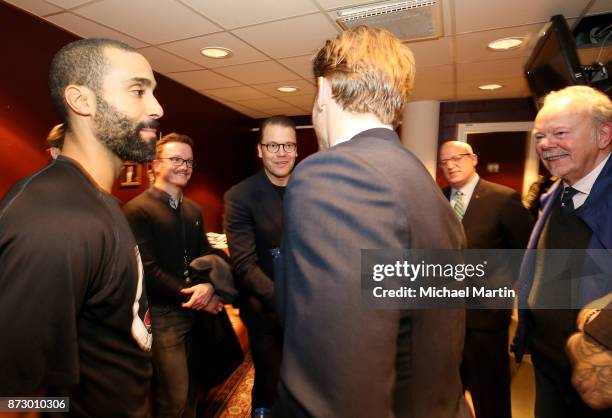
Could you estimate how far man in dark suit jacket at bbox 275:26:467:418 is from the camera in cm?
59

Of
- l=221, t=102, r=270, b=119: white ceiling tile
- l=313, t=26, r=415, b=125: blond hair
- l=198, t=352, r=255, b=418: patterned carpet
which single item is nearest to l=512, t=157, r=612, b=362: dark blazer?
l=313, t=26, r=415, b=125: blond hair

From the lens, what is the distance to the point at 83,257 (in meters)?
0.82

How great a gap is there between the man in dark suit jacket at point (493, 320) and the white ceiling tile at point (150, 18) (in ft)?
8.09

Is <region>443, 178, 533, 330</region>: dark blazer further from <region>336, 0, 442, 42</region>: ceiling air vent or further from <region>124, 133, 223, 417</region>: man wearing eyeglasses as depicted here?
<region>124, 133, 223, 417</region>: man wearing eyeglasses

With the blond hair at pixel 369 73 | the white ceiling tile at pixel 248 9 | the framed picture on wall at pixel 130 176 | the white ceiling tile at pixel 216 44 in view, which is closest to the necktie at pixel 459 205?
the white ceiling tile at pixel 248 9

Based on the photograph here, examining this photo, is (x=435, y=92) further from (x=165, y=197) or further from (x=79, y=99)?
(x=79, y=99)

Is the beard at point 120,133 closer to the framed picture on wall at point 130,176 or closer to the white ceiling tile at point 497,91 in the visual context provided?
the framed picture on wall at point 130,176

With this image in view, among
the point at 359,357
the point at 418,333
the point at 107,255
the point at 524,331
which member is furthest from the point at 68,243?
the point at 524,331

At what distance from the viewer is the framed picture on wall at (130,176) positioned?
3.47 m

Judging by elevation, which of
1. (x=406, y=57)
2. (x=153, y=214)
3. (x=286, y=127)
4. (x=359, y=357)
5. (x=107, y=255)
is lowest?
(x=359, y=357)

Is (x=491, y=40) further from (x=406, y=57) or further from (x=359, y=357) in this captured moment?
(x=359, y=357)

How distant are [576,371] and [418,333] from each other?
82cm

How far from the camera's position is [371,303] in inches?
23.7

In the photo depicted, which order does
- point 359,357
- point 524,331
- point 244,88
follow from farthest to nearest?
Result: 1. point 244,88
2. point 524,331
3. point 359,357
